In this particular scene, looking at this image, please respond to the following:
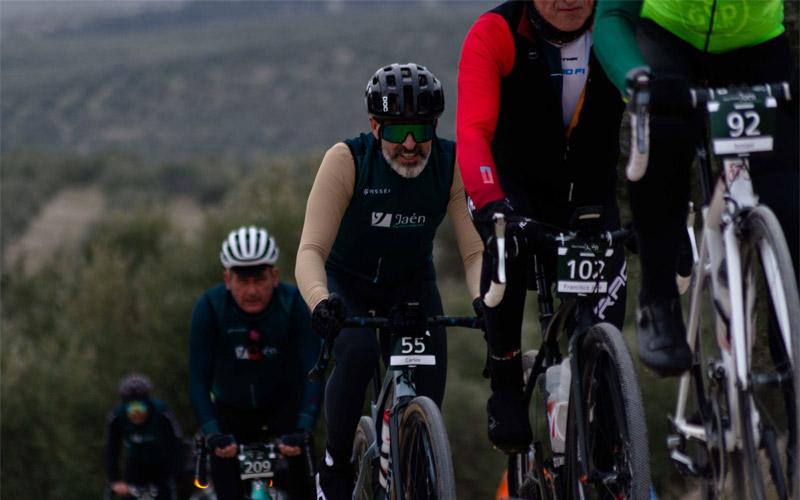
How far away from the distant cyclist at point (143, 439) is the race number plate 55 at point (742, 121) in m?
8.26

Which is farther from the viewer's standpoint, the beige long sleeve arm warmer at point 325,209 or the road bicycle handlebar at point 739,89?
the beige long sleeve arm warmer at point 325,209

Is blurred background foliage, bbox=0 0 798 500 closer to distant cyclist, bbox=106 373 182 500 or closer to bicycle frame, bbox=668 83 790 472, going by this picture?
bicycle frame, bbox=668 83 790 472

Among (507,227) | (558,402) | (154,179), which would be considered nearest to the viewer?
(507,227)

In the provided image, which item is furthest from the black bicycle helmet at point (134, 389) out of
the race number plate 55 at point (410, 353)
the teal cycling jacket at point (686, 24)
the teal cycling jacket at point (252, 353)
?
the teal cycling jacket at point (686, 24)

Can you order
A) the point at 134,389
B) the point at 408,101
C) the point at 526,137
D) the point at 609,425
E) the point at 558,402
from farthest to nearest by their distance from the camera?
the point at 134,389 < the point at 408,101 < the point at 526,137 < the point at 558,402 < the point at 609,425

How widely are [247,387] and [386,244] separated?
2617 millimetres

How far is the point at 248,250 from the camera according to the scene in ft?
28.2

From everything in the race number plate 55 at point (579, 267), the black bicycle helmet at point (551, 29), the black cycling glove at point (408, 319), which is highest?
the black bicycle helmet at point (551, 29)

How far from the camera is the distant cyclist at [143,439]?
1232cm

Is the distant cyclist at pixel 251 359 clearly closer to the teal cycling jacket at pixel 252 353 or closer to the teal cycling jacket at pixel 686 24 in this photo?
the teal cycling jacket at pixel 252 353

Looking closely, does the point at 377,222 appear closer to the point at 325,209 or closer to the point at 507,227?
the point at 325,209

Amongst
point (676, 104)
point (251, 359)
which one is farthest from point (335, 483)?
point (676, 104)

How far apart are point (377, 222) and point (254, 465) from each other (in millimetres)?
2482

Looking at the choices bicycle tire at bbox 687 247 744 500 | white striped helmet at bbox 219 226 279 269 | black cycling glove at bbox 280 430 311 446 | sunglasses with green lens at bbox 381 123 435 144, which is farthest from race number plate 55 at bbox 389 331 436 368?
white striped helmet at bbox 219 226 279 269
